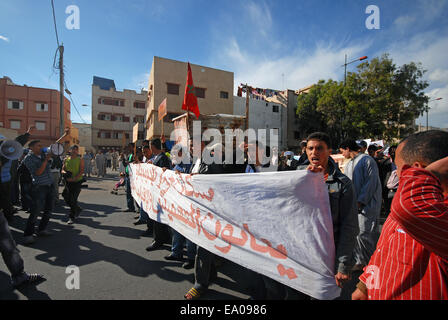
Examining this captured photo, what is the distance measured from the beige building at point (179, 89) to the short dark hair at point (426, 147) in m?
19.7

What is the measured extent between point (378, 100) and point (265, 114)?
12519 mm

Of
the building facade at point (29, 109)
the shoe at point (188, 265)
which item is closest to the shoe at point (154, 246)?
the shoe at point (188, 265)

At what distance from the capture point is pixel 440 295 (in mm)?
870

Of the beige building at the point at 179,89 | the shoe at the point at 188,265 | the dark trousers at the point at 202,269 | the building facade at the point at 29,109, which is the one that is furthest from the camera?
the building facade at the point at 29,109

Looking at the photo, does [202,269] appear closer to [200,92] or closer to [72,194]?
[72,194]

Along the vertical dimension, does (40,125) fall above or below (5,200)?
above

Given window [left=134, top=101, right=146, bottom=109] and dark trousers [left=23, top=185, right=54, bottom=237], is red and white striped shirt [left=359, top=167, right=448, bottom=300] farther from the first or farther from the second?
window [left=134, top=101, right=146, bottom=109]

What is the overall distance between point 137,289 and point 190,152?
193 cm

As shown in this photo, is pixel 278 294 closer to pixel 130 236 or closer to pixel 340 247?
pixel 340 247

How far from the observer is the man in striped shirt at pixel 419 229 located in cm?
81

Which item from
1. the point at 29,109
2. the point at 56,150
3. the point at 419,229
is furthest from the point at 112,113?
the point at 419,229

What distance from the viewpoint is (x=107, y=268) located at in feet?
10.2

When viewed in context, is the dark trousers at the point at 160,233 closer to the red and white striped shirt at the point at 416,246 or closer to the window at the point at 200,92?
the red and white striped shirt at the point at 416,246
